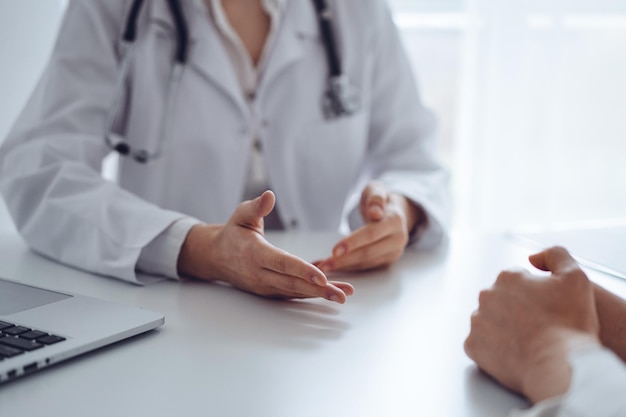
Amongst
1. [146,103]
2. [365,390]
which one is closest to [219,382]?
[365,390]

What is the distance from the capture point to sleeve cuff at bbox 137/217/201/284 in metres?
0.85

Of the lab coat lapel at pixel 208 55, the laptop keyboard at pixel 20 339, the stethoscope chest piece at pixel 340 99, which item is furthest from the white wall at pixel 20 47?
the laptop keyboard at pixel 20 339

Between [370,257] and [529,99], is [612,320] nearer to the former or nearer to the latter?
[370,257]

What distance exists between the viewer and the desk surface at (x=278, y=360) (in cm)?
49

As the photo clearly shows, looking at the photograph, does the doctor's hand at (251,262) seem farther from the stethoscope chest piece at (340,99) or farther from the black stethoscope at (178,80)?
the stethoscope chest piece at (340,99)

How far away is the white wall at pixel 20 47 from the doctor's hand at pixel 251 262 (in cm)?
72

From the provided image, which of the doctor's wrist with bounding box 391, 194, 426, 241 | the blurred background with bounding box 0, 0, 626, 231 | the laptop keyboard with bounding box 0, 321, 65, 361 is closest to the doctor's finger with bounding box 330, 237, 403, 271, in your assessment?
the doctor's wrist with bounding box 391, 194, 426, 241

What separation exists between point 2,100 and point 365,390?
1126mm

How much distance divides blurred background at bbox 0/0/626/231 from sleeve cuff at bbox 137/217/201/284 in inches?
62.0

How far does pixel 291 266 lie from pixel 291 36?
71 centimetres

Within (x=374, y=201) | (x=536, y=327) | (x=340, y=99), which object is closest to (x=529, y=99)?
(x=340, y=99)

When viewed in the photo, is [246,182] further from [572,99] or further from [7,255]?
[572,99]

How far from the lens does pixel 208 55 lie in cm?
126

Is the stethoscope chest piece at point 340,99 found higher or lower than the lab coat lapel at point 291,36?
lower
